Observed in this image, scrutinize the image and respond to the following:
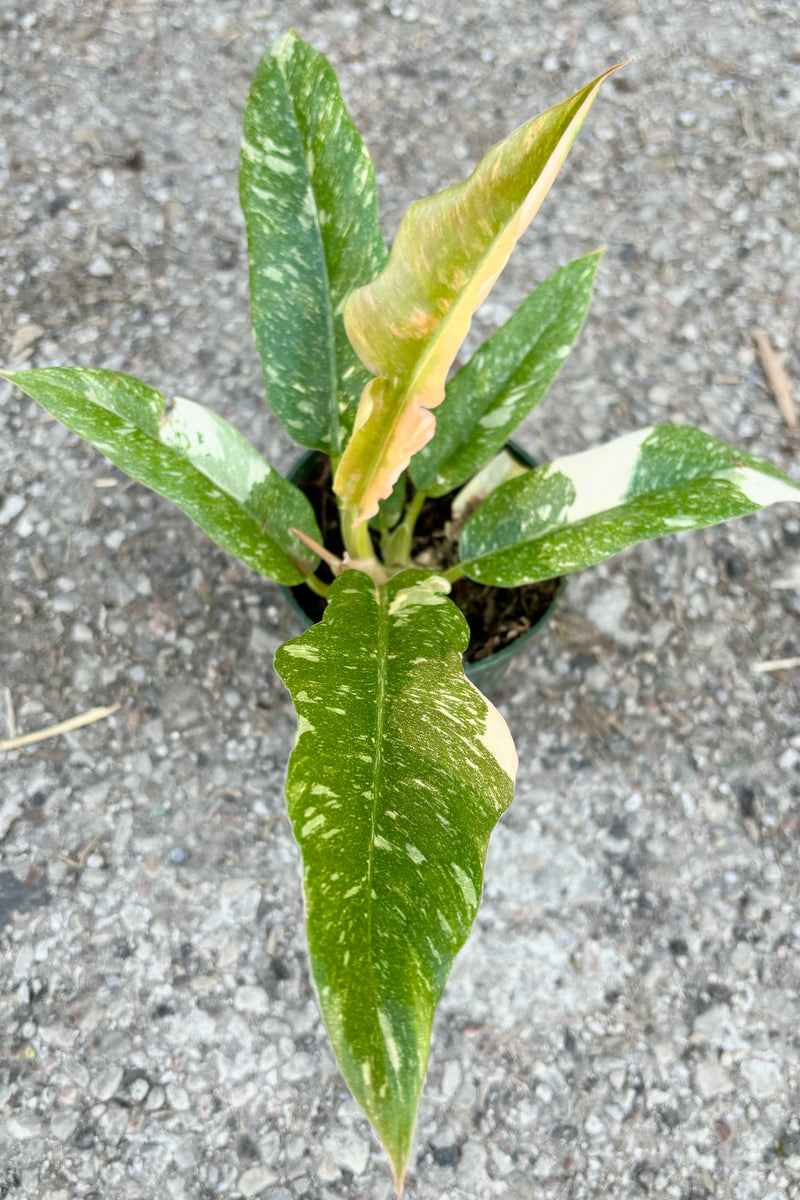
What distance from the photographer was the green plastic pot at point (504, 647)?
101 cm

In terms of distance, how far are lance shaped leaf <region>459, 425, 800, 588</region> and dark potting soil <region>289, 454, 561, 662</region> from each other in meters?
0.16

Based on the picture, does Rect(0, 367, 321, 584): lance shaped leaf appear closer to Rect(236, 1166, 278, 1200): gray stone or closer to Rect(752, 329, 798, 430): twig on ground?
Rect(236, 1166, 278, 1200): gray stone

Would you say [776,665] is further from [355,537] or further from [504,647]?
[355,537]

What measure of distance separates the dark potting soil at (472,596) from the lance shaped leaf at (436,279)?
0.34 meters

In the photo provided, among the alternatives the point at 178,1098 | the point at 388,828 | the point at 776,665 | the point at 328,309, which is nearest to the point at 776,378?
the point at 776,665

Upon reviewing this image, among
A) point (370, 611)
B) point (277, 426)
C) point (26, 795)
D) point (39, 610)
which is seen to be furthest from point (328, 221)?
point (26, 795)

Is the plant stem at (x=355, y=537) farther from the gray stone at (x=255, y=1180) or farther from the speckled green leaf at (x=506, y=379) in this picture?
the gray stone at (x=255, y=1180)

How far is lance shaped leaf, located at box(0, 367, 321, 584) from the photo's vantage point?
0.80 metres

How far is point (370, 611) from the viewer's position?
832mm

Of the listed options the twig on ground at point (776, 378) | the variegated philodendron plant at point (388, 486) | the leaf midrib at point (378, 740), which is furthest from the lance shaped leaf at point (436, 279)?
the twig on ground at point (776, 378)

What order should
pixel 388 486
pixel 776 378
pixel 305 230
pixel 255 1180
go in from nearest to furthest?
1. pixel 388 486
2. pixel 305 230
3. pixel 255 1180
4. pixel 776 378

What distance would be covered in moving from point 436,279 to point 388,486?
0.63 ft

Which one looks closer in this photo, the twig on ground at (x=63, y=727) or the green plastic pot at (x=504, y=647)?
the green plastic pot at (x=504, y=647)

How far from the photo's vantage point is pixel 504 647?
3.51 feet
